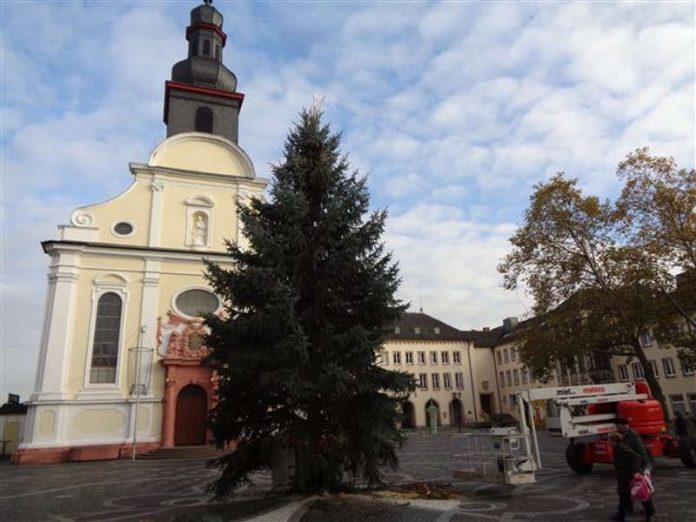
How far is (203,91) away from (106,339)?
1551 centimetres

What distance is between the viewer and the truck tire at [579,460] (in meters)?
13.8

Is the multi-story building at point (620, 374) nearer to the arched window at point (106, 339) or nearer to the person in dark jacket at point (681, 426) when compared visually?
the person in dark jacket at point (681, 426)

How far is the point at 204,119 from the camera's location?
32.3m

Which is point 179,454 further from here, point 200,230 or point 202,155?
point 202,155

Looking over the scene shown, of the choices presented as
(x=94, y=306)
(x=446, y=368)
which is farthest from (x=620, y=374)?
(x=94, y=306)

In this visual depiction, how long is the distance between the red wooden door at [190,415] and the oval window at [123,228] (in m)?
8.86

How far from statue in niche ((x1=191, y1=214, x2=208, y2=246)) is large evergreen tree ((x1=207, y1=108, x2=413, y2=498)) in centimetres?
1883

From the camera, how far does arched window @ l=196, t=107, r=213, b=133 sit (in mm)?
32125

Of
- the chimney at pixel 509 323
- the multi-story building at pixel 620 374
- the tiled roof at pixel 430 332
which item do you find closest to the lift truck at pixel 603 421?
the multi-story building at pixel 620 374

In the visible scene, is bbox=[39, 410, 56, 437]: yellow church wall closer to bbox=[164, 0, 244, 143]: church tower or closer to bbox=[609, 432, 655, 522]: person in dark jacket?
bbox=[164, 0, 244, 143]: church tower

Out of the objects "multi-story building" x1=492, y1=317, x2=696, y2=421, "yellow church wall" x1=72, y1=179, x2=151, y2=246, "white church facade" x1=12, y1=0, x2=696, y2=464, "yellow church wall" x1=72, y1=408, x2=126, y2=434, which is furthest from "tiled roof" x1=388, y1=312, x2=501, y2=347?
Answer: "yellow church wall" x1=72, y1=408, x2=126, y2=434

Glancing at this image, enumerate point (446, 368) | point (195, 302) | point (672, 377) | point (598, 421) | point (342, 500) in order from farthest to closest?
point (446, 368)
point (672, 377)
point (195, 302)
point (598, 421)
point (342, 500)

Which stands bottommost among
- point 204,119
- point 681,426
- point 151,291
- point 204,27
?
point 681,426

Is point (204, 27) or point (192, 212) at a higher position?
point (204, 27)
